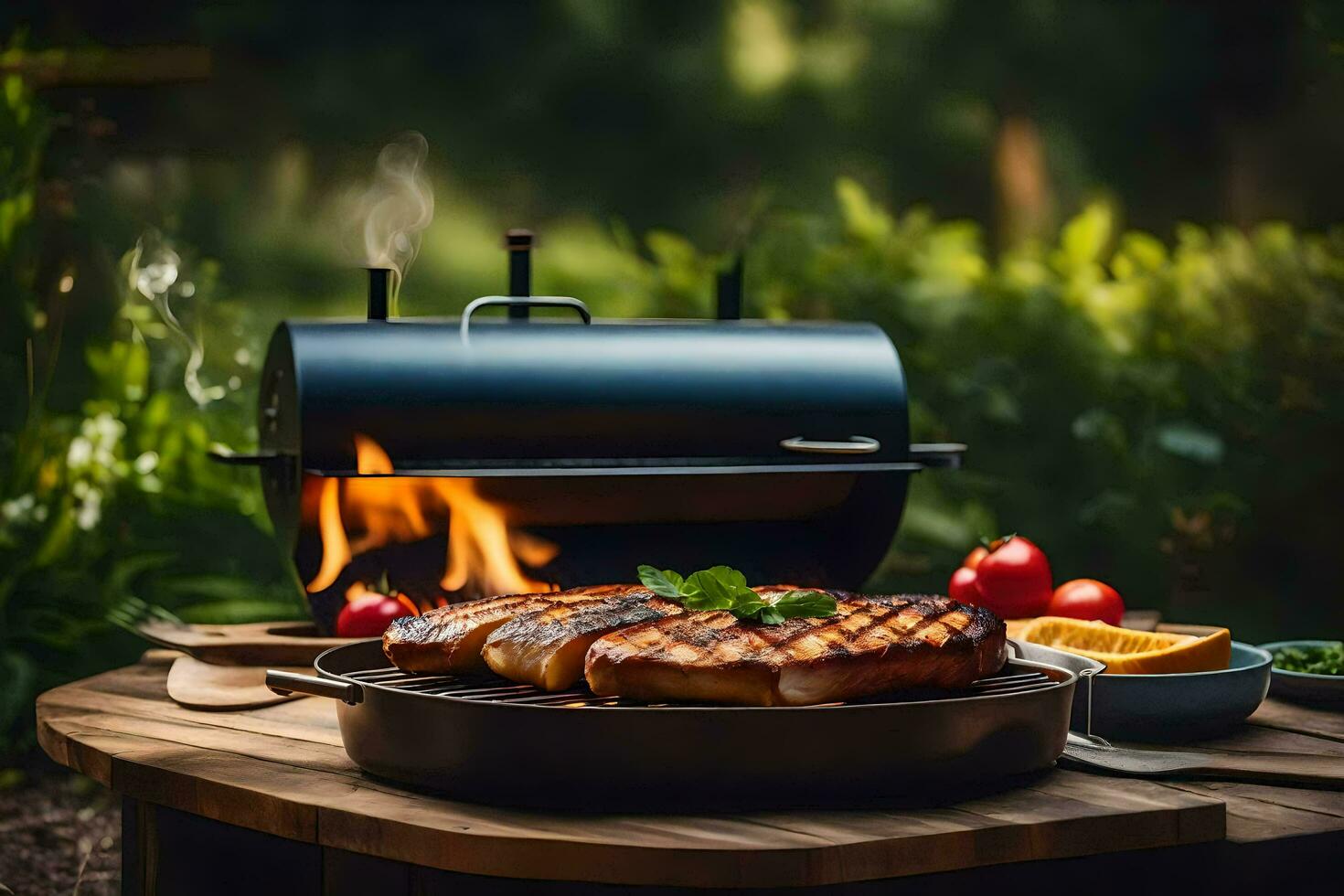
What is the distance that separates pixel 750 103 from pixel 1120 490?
74.2 inches

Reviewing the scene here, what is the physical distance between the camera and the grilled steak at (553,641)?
89.2 inches

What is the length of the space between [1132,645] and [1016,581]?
0.47 m

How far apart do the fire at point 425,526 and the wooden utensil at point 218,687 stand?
29cm

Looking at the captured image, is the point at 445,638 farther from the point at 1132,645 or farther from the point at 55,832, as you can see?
the point at 55,832

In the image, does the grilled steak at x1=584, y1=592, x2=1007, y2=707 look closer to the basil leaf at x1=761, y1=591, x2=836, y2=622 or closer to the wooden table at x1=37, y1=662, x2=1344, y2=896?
the basil leaf at x1=761, y1=591, x2=836, y2=622

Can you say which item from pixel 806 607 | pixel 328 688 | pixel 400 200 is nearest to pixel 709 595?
pixel 806 607

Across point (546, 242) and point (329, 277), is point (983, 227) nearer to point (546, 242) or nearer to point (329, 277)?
point (546, 242)

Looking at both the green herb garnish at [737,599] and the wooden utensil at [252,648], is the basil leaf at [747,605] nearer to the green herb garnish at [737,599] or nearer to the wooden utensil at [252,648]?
the green herb garnish at [737,599]

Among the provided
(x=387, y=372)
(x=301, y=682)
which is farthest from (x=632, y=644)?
(x=387, y=372)

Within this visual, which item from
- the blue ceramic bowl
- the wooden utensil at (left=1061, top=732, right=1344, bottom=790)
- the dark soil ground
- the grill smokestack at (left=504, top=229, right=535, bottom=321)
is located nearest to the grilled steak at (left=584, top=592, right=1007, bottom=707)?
the wooden utensil at (left=1061, top=732, right=1344, bottom=790)

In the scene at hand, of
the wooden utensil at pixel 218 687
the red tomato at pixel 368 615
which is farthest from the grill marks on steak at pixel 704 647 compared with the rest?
the red tomato at pixel 368 615

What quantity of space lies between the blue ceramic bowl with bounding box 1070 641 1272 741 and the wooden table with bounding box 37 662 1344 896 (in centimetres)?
6

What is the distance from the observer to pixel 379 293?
3609mm

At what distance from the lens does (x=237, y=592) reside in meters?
4.87
